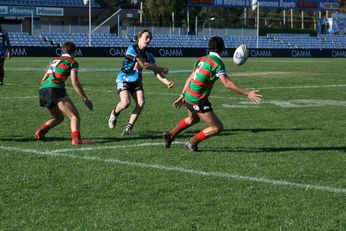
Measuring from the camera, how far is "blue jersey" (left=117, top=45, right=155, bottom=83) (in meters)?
12.4

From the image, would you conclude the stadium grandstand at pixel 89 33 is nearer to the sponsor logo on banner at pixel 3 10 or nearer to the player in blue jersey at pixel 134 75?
the sponsor logo on banner at pixel 3 10

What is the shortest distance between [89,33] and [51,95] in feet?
152

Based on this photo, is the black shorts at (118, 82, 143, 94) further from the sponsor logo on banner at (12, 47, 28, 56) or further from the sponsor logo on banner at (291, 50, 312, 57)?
the sponsor logo on banner at (291, 50, 312, 57)

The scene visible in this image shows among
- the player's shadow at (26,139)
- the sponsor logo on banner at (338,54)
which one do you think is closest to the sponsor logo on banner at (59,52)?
the sponsor logo on banner at (338,54)

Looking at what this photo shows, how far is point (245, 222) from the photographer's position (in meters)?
6.28

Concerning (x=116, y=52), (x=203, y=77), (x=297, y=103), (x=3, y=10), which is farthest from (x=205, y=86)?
(x=3, y=10)

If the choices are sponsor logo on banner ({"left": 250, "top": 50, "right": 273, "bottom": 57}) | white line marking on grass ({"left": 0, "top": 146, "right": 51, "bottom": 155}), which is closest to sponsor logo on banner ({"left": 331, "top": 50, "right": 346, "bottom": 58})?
sponsor logo on banner ({"left": 250, "top": 50, "right": 273, "bottom": 57})

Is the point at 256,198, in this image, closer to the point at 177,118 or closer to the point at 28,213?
the point at 28,213

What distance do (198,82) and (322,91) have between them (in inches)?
531

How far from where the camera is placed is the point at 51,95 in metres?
11.0

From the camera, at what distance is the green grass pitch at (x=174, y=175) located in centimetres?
639

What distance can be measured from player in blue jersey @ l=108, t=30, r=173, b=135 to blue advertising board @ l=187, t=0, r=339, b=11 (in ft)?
209

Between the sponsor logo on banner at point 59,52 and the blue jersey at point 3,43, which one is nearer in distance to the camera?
the blue jersey at point 3,43

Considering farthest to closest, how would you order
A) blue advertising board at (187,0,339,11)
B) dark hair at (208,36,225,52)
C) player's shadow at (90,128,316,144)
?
blue advertising board at (187,0,339,11)
player's shadow at (90,128,316,144)
dark hair at (208,36,225,52)
